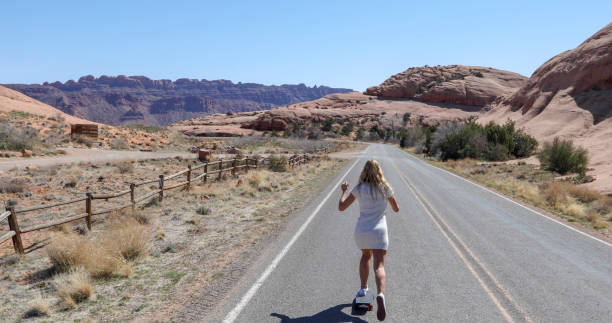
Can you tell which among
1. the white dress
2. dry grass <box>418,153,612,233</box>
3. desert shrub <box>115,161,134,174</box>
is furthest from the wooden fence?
dry grass <box>418,153,612,233</box>

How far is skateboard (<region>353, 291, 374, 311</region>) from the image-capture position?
15.1 ft

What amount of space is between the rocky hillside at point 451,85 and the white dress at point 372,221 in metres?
116

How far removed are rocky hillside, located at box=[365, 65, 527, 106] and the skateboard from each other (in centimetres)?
11575

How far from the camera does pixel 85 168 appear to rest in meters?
20.8

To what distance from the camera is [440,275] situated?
602cm

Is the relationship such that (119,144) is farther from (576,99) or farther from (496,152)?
(576,99)

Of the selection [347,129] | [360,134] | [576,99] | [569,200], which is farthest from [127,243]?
[347,129]

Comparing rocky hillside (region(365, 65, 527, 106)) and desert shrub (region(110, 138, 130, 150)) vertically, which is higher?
rocky hillside (region(365, 65, 527, 106))

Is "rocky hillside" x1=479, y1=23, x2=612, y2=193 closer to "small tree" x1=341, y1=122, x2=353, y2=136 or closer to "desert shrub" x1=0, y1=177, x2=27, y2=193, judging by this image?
"desert shrub" x1=0, y1=177, x2=27, y2=193

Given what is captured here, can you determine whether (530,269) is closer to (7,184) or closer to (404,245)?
(404,245)

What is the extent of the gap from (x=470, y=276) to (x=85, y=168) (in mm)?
20725

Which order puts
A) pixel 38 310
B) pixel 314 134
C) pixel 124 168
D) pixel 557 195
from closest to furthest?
pixel 38 310 < pixel 557 195 < pixel 124 168 < pixel 314 134

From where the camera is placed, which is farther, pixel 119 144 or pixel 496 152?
pixel 496 152

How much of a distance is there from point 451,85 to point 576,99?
78.7 metres
